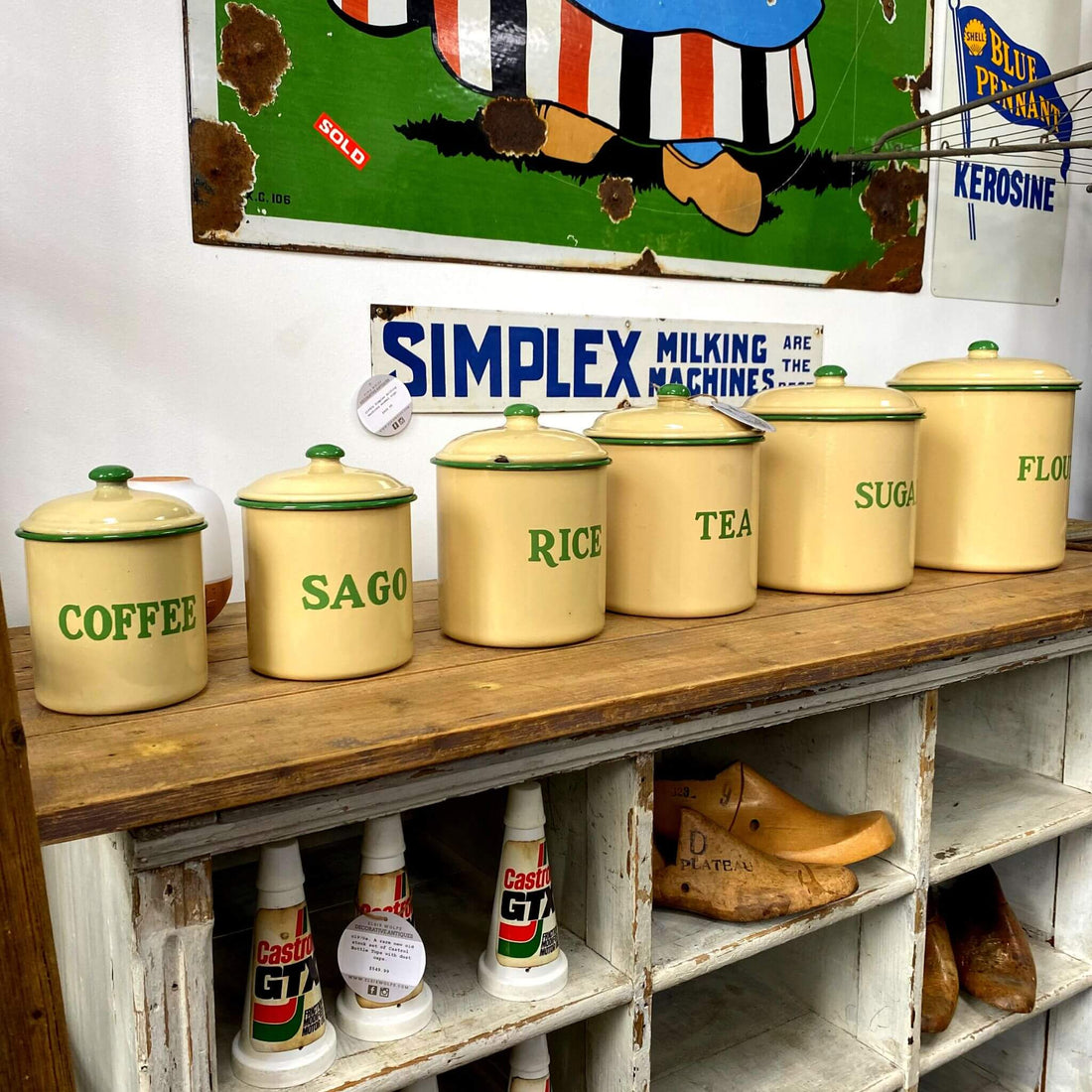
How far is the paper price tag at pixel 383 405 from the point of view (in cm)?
133

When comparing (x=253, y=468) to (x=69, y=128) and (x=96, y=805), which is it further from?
(x=96, y=805)

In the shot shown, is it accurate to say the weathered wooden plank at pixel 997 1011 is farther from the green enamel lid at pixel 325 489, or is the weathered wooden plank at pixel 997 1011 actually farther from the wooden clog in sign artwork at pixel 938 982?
the green enamel lid at pixel 325 489

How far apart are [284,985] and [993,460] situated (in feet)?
3.54

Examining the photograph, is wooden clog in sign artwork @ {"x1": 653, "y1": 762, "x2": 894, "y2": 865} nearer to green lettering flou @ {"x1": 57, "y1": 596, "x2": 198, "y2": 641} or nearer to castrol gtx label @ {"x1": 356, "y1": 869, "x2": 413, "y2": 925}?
castrol gtx label @ {"x1": 356, "y1": 869, "x2": 413, "y2": 925}

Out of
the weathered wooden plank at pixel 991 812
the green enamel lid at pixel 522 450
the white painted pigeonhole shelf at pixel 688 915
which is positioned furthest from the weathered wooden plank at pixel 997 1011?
the green enamel lid at pixel 522 450

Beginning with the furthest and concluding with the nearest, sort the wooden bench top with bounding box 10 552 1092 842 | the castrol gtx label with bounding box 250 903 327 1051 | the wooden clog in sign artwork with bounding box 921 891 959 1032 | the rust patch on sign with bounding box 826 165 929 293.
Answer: the rust patch on sign with bounding box 826 165 929 293
the wooden clog in sign artwork with bounding box 921 891 959 1032
the castrol gtx label with bounding box 250 903 327 1051
the wooden bench top with bounding box 10 552 1092 842

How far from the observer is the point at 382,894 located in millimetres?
896

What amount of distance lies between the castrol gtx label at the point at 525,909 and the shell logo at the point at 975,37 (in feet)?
5.73

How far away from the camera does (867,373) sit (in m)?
1.84

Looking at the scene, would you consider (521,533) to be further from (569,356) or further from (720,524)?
(569,356)

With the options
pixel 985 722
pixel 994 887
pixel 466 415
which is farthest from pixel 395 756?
pixel 985 722

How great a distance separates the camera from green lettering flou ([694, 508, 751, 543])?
1.11 m

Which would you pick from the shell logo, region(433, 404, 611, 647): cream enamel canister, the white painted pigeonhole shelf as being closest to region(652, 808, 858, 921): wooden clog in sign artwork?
the white painted pigeonhole shelf

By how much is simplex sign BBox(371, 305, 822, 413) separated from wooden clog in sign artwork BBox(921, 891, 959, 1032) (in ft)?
2.83
